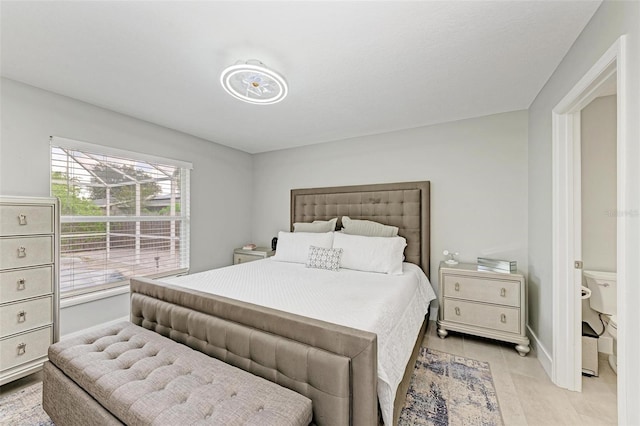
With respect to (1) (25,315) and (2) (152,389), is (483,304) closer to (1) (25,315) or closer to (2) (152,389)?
(2) (152,389)

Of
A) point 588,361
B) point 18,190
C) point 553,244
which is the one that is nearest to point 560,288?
A: point 553,244

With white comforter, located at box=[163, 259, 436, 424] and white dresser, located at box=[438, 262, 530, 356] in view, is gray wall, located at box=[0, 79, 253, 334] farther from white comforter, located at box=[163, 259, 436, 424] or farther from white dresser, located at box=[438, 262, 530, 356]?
white dresser, located at box=[438, 262, 530, 356]

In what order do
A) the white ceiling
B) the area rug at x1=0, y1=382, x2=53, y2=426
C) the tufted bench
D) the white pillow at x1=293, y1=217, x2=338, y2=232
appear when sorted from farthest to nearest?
the white pillow at x1=293, y1=217, x2=338, y2=232 < the area rug at x1=0, y1=382, x2=53, y2=426 < the white ceiling < the tufted bench

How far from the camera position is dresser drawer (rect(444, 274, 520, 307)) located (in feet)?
7.98

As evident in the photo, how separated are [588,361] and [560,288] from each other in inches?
26.9

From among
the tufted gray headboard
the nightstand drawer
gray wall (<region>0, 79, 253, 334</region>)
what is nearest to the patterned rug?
gray wall (<region>0, 79, 253, 334</region>)

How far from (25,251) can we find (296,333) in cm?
215

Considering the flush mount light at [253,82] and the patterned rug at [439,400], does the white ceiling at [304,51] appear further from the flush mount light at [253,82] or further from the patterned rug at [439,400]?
the patterned rug at [439,400]

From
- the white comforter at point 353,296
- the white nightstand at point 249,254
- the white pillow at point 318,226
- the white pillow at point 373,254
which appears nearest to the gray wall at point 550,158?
the white comforter at point 353,296

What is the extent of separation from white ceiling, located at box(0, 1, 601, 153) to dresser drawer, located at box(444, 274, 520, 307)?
174 centimetres

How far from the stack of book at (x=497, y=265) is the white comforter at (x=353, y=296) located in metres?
0.58

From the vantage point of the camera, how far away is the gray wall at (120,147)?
2.16 m

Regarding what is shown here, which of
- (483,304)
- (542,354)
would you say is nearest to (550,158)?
(483,304)

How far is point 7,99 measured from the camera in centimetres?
211
